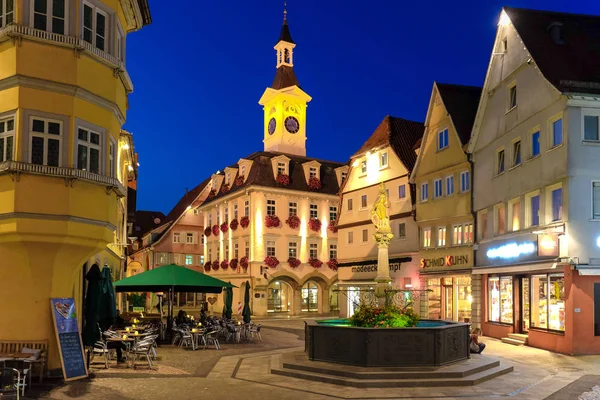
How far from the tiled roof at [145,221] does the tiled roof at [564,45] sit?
210ft

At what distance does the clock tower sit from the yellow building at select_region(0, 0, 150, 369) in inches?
1817

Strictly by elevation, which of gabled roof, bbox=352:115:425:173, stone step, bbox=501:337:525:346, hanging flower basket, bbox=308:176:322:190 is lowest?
stone step, bbox=501:337:525:346

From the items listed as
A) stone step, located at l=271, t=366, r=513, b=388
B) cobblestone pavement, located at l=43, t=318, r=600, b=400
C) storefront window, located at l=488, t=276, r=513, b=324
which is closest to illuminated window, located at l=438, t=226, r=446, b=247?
storefront window, located at l=488, t=276, r=513, b=324

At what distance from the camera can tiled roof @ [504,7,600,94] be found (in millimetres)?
23828

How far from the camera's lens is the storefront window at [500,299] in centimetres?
2770

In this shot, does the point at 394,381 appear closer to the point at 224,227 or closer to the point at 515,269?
the point at 515,269

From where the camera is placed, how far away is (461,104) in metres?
34.2

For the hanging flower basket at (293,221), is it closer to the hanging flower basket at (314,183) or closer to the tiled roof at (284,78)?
the hanging flower basket at (314,183)

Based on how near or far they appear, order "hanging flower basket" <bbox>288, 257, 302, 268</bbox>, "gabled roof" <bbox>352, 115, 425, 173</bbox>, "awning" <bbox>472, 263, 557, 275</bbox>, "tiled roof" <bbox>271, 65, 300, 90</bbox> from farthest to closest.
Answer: "tiled roof" <bbox>271, 65, 300, 90</bbox>, "hanging flower basket" <bbox>288, 257, 302, 268</bbox>, "gabled roof" <bbox>352, 115, 425, 173</bbox>, "awning" <bbox>472, 263, 557, 275</bbox>

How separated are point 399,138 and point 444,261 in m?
10.5

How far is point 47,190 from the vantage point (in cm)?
1578

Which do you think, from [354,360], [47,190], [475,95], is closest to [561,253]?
[354,360]

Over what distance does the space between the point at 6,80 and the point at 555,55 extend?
19952 millimetres

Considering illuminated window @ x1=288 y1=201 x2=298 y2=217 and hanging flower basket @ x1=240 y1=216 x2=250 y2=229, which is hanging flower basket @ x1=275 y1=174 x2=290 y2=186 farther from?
hanging flower basket @ x1=240 y1=216 x2=250 y2=229
